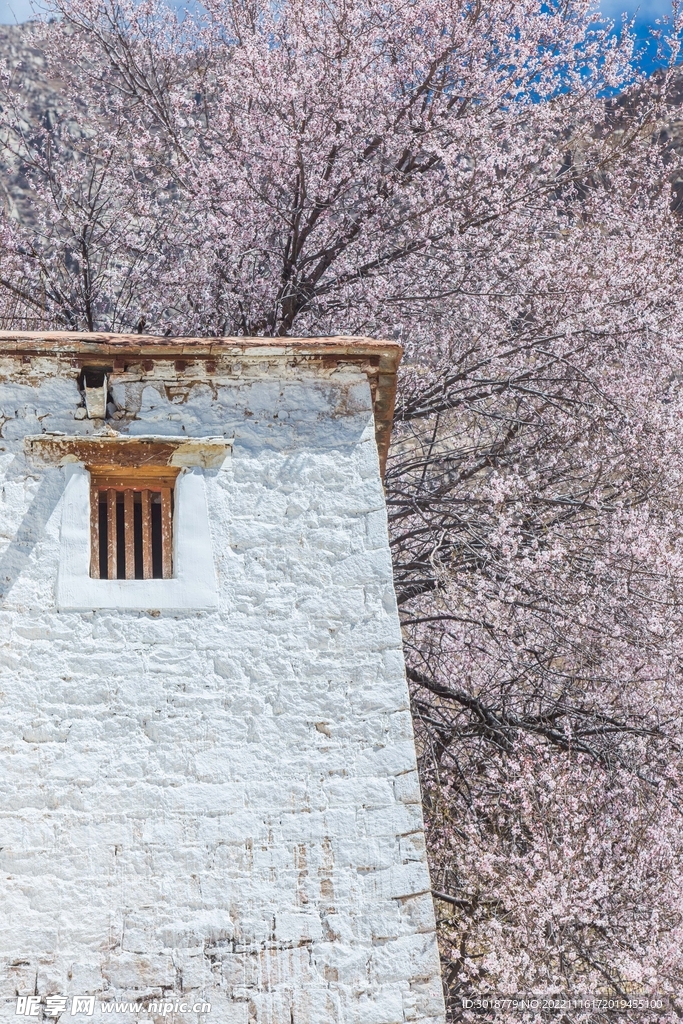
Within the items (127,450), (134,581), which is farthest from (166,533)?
(127,450)

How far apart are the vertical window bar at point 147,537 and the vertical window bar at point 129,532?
0.06m

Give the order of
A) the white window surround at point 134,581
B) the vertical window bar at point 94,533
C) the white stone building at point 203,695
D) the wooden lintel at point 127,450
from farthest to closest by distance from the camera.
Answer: the wooden lintel at point 127,450, the vertical window bar at point 94,533, the white window surround at point 134,581, the white stone building at point 203,695

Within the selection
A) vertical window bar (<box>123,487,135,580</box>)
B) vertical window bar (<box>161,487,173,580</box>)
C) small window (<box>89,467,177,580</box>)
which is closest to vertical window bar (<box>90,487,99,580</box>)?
small window (<box>89,467,177,580</box>)

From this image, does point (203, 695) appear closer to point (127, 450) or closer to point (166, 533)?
point (166, 533)

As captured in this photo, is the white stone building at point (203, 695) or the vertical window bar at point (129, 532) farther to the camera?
the vertical window bar at point (129, 532)

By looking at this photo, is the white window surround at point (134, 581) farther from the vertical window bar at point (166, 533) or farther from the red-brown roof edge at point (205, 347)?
the red-brown roof edge at point (205, 347)

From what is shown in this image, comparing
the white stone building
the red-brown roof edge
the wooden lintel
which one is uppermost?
the red-brown roof edge

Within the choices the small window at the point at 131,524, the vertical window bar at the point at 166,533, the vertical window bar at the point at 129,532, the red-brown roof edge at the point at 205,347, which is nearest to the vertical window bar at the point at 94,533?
the small window at the point at 131,524

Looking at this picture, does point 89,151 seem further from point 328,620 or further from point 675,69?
point 328,620

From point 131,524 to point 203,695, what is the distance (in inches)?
44.0

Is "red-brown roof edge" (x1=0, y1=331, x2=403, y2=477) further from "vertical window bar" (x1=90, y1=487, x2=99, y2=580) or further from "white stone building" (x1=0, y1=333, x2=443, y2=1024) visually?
"vertical window bar" (x1=90, y1=487, x2=99, y2=580)

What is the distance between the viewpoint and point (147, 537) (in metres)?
5.64

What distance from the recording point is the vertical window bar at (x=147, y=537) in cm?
555

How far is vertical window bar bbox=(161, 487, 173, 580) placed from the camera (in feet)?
18.2
